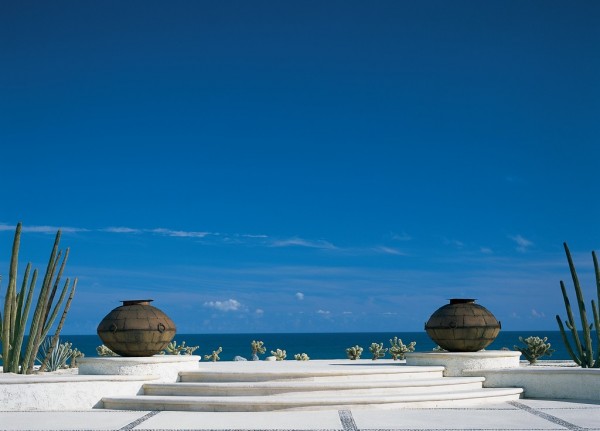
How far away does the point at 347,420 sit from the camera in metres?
13.6

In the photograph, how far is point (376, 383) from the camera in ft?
52.8

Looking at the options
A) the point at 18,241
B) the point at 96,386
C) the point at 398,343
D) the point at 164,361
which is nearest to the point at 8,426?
the point at 96,386

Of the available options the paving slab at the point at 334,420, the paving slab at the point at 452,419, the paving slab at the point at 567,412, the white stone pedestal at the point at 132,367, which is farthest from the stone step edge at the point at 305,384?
the paving slab at the point at 567,412

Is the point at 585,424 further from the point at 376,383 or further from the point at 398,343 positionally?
the point at 398,343

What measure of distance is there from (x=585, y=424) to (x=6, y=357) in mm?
12650

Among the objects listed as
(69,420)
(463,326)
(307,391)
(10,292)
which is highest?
(10,292)

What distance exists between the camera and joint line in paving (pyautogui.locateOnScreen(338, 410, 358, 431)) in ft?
41.6

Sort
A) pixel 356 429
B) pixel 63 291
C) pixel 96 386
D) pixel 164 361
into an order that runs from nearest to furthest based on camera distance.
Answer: pixel 356 429
pixel 96 386
pixel 164 361
pixel 63 291

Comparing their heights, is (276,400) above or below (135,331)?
below

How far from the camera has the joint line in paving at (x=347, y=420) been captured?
1269 cm

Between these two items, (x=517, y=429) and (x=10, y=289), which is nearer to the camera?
(x=517, y=429)

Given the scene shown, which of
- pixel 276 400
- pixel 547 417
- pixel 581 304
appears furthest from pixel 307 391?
pixel 581 304

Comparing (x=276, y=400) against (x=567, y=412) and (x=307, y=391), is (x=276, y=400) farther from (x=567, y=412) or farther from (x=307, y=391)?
(x=567, y=412)

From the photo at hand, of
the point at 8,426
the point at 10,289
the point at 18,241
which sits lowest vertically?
the point at 8,426
